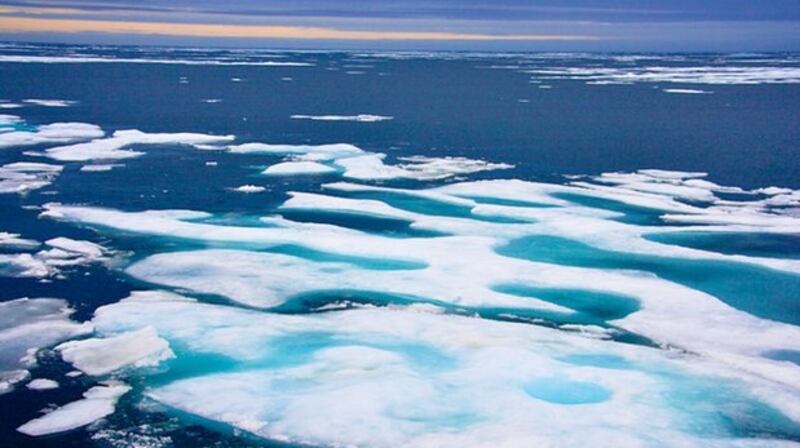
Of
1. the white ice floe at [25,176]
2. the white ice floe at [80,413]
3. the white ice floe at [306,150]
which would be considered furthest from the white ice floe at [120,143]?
the white ice floe at [80,413]

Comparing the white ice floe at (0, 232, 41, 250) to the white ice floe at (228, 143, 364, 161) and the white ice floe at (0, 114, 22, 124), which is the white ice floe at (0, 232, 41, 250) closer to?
the white ice floe at (228, 143, 364, 161)

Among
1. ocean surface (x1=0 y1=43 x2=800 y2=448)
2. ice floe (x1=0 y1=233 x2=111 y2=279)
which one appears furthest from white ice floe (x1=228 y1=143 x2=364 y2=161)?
ice floe (x1=0 y1=233 x2=111 y2=279)

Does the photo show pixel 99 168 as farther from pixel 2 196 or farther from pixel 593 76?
pixel 593 76

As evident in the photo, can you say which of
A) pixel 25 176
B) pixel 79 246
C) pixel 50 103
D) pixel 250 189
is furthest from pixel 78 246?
pixel 50 103

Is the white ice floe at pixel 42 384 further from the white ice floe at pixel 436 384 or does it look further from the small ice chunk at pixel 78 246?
the small ice chunk at pixel 78 246

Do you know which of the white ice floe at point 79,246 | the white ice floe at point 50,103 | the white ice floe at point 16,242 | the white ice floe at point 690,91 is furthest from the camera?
the white ice floe at point 690,91

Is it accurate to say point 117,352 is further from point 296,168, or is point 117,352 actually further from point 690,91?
point 690,91
